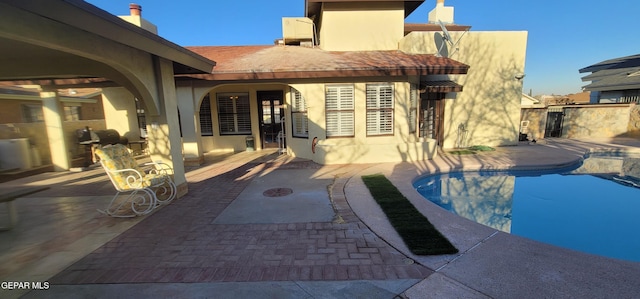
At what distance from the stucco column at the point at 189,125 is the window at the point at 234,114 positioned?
238 cm

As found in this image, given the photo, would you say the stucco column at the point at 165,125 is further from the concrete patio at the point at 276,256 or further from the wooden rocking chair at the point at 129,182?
the concrete patio at the point at 276,256

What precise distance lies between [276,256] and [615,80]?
Answer: 26488 millimetres

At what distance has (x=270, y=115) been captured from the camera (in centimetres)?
1149

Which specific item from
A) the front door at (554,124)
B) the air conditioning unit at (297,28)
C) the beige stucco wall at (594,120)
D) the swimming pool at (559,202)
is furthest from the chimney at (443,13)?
the swimming pool at (559,202)

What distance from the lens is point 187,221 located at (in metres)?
4.20

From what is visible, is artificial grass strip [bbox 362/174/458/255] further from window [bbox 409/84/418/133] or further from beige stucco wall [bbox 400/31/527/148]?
beige stucco wall [bbox 400/31/527/148]

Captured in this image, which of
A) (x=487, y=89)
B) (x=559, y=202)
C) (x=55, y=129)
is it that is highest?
(x=487, y=89)

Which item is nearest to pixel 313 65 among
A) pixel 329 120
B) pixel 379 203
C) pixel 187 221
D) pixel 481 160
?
pixel 329 120

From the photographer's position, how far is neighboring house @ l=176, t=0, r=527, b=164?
838 centimetres

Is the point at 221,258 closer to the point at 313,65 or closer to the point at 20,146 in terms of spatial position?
the point at 313,65

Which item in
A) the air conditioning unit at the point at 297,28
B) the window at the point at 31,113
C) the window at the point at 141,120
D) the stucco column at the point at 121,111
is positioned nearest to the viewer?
the stucco column at the point at 121,111

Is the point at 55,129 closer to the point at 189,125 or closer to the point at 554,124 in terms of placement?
the point at 189,125

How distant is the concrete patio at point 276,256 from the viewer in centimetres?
246

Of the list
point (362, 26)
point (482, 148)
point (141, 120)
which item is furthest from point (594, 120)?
point (141, 120)
